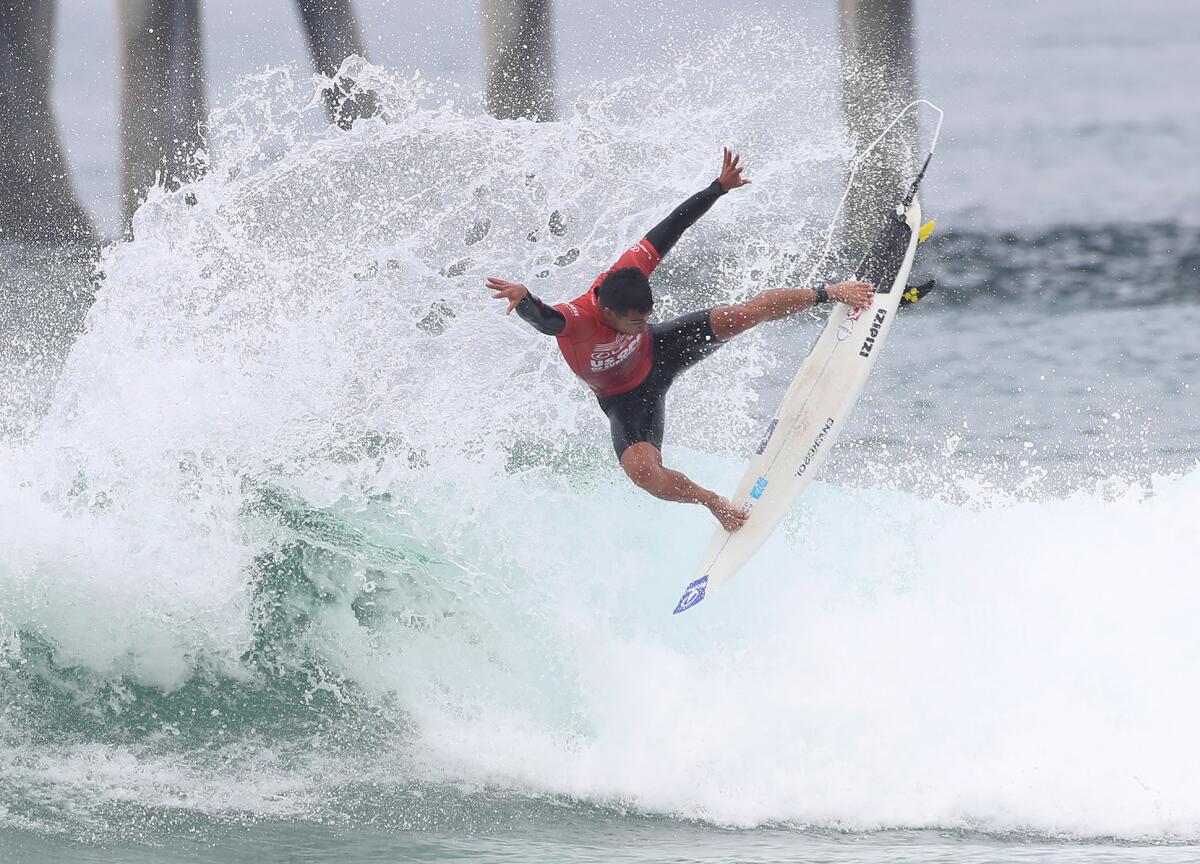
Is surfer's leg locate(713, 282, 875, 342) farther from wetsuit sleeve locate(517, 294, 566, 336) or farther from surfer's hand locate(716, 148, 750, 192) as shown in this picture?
wetsuit sleeve locate(517, 294, 566, 336)

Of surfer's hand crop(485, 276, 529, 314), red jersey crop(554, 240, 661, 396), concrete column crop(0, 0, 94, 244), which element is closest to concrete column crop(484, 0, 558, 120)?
concrete column crop(0, 0, 94, 244)

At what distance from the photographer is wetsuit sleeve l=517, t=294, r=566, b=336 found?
16.8 feet

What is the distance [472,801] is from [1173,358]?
936 cm

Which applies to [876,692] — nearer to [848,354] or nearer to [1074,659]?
[1074,659]

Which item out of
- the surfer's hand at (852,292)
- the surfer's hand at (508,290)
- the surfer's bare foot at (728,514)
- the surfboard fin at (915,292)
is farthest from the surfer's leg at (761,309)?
the surfer's hand at (508,290)

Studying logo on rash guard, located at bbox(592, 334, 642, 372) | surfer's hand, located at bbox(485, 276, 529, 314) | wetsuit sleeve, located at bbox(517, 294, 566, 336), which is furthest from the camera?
logo on rash guard, located at bbox(592, 334, 642, 372)

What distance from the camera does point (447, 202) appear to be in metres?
8.17

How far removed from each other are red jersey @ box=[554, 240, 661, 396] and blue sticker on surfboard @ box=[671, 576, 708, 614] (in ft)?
3.11

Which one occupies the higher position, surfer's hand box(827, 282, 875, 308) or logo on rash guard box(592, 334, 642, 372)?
surfer's hand box(827, 282, 875, 308)

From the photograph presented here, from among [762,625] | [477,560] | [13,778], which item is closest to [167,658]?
[13,778]

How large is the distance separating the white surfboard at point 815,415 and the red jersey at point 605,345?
0.77m

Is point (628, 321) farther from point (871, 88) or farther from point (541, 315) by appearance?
point (871, 88)

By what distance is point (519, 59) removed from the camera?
14742 millimetres

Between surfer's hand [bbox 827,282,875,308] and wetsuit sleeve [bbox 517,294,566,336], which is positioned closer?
wetsuit sleeve [bbox 517,294,566,336]
